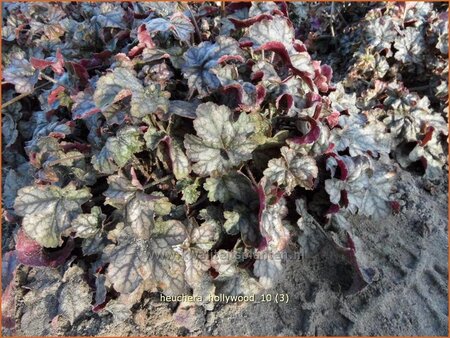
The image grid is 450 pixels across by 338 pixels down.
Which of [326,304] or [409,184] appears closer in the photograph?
[326,304]

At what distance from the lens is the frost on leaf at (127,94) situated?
6.52 feet

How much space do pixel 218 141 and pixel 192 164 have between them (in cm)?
22

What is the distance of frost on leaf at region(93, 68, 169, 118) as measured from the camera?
6.52ft

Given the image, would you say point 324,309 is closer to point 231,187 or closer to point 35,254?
point 231,187

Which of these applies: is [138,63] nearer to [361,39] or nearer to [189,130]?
[189,130]

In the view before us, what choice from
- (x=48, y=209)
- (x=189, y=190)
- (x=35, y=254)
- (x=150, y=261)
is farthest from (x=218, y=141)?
(x=35, y=254)

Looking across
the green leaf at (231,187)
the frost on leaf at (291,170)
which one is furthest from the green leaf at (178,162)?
the frost on leaf at (291,170)

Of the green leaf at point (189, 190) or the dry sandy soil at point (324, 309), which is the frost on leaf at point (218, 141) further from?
the dry sandy soil at point (324, 309)

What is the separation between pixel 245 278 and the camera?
7.49ft

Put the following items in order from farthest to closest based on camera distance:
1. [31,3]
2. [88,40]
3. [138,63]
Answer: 1. [31,3]
2. [88,40]
3. [138,63]

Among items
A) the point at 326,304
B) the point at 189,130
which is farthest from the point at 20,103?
the point at 326,304

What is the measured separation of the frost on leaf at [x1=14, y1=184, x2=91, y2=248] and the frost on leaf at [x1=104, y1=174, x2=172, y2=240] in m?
0.23

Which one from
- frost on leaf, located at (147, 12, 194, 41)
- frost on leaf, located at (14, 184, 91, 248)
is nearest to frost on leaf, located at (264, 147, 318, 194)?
frost on leaf, located at (147, 12, 194, 41)

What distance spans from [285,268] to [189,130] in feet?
3.16
